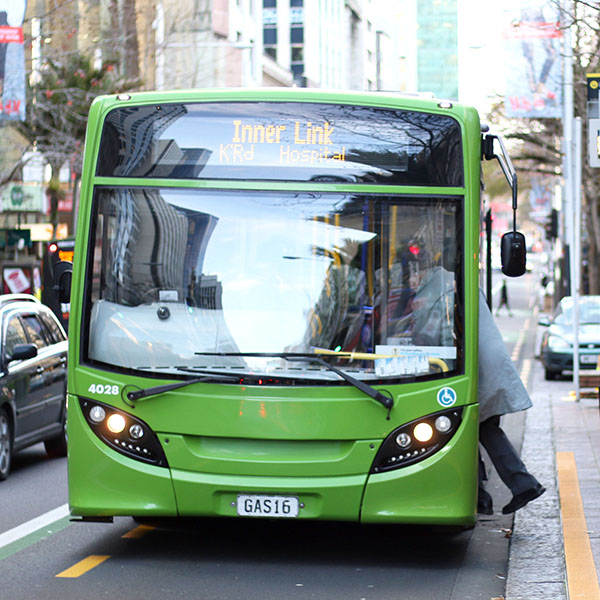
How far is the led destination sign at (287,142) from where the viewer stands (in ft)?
25.8

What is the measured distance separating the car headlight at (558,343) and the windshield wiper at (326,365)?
56.4 ft

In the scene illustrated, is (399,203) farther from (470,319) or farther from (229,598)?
(229,598)

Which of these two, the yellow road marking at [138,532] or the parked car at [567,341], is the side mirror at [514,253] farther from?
the parked car at [567,341]

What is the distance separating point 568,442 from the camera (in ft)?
44.9

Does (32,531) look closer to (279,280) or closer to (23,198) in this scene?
(279,280)

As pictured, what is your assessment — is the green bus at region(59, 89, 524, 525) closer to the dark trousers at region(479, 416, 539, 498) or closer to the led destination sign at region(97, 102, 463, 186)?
the led destination sign at region(97, 102, 463, 186)

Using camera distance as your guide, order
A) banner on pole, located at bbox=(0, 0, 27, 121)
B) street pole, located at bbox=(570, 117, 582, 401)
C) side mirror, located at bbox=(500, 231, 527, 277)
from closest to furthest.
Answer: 1. side mirror, located at bbox=(500, 231, 527, 277)
2. street pole, located at bbox=(570, 117, 582, 401)
3. banner on pole, located at bbox=(0, 0, 27, 121)

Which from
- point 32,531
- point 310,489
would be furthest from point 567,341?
point 310,489

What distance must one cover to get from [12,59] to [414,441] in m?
14.0

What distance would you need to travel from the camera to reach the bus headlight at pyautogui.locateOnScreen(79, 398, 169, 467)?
7.65 m

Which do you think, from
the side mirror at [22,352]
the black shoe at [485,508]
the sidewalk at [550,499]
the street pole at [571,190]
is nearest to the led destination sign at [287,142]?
the black shoe at [485,508]

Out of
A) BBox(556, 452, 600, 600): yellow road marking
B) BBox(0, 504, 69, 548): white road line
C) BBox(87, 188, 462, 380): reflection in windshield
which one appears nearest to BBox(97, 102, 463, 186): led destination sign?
BBox(87, 188, 462, 380): reflection in windshield

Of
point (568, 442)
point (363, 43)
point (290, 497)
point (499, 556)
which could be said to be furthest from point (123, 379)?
point (363, 43)

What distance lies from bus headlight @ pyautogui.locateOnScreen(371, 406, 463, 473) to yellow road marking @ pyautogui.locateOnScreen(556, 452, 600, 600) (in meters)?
0.97
